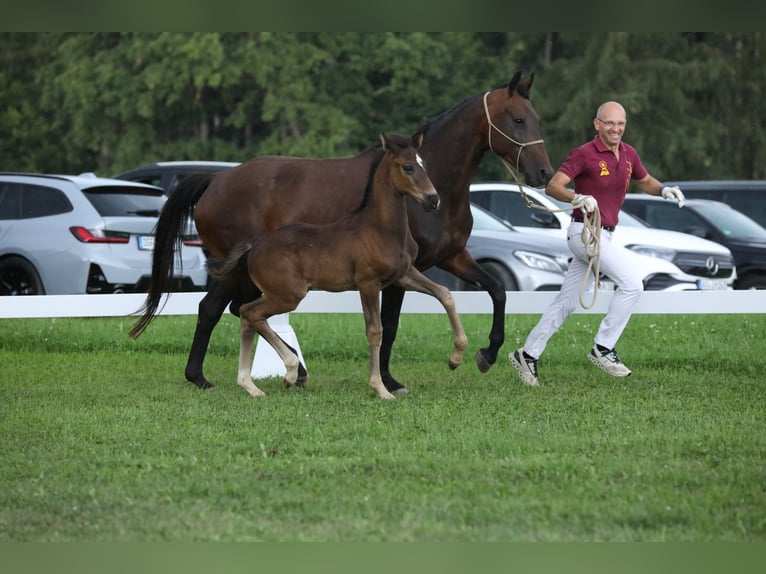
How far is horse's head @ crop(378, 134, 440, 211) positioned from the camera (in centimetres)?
866

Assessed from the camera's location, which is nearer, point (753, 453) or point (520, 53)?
point (753, 453)

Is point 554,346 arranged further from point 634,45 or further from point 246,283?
point 634,45

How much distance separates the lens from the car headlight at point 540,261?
17.0 meters

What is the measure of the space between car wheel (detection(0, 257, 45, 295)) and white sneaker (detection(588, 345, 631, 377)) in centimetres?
796

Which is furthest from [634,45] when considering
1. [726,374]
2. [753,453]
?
[753,453]

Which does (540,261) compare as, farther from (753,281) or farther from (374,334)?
(374,334)

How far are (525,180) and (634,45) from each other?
80.0ft

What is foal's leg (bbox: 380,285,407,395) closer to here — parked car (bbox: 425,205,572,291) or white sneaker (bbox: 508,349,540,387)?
white sneaker (bbox: 508,349,540,387)

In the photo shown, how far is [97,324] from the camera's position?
15.0 m

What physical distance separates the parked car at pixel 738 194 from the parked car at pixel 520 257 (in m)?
3.74

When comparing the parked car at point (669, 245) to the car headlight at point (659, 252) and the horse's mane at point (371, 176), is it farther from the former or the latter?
the horse's mane at point (371, 176)

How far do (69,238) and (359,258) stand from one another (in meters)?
7.64

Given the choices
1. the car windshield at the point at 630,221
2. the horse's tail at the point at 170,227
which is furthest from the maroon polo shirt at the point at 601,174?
the car windshield at the point at 630,221

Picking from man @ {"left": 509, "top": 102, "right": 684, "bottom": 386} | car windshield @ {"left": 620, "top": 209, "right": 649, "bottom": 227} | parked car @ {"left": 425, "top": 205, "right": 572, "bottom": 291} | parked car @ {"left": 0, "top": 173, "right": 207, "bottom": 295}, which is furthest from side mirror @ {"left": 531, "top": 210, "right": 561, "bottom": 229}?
man @ {"left": 509, "top": 102, "right": 684, "bottom": 386}
